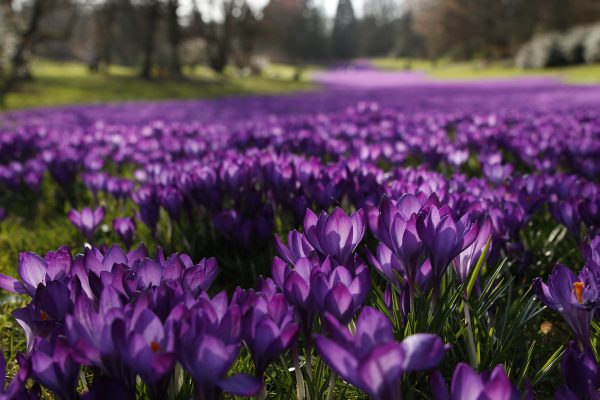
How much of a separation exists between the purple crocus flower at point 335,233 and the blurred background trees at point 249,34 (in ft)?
56.5

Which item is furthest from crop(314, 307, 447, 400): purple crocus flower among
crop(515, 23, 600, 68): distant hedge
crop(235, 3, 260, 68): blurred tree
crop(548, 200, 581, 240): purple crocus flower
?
crop(235, 3, 260, 68): blurred tree

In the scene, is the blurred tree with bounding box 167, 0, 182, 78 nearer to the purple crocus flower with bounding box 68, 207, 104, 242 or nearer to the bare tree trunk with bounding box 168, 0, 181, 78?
the bare tree trunk with bounding box 168, 0, 181, 78

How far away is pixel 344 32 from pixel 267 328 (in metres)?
115

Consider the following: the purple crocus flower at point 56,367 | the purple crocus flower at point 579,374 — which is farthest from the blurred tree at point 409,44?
the purple crocus flower at point 56,367

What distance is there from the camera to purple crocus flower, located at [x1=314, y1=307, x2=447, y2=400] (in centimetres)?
94

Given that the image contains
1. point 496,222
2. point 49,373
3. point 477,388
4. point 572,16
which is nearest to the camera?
point 477,388

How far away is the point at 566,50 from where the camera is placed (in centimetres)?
3581

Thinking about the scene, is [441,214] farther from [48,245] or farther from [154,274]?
[48,245]

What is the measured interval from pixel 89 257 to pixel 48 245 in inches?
86.1

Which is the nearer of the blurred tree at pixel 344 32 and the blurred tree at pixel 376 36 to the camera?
the blurred tree at pixel 344 32

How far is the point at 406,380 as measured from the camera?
A: 4.36ft

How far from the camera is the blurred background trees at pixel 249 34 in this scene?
22.4 m

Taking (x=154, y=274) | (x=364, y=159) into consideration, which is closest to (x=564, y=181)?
(x=364, y=159)

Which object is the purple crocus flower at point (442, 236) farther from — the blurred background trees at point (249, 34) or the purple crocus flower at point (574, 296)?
the blurred background trees at point (249, 34)
